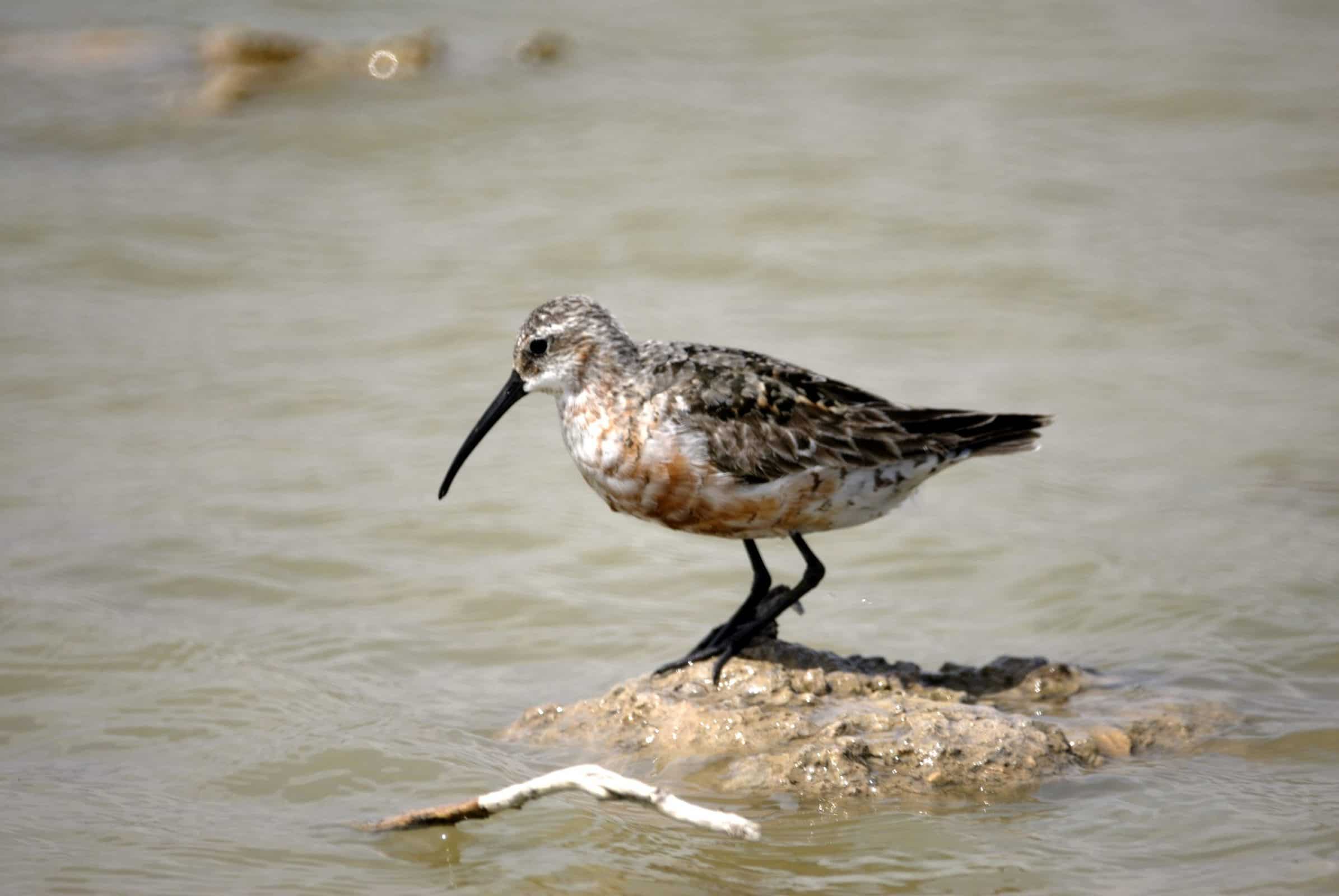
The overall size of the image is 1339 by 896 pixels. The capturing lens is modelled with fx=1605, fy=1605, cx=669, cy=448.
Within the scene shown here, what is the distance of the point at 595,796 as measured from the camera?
569 cm

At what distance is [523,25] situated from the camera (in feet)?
62.1

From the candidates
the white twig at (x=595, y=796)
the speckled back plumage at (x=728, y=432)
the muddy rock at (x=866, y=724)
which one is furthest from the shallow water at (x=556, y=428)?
the speckled back plumage at (x=728, y=432)

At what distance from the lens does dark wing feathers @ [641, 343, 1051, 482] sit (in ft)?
23.0

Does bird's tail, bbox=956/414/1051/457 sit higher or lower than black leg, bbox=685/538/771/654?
higher

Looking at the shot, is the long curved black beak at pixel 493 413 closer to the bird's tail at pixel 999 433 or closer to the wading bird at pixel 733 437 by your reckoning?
the wading bird at pixel 733 437

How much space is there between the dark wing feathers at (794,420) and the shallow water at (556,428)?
4.91ft

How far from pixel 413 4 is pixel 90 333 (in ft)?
26.6

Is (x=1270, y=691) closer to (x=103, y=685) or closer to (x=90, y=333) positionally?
(x=103, y=685)

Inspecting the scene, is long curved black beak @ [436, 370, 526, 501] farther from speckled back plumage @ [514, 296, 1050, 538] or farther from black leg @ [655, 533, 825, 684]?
black leg @ [655, 533, 825, 684]

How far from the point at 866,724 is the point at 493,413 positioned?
8.04ft

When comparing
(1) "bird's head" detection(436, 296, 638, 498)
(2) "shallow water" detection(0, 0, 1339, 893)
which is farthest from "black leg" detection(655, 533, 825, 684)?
(1) "bird's head" detection(436, 296, 638, 498)

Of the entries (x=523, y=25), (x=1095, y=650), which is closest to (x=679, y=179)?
(x=523, y=25)

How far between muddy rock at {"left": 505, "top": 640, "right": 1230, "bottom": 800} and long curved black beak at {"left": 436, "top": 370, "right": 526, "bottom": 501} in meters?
1.47

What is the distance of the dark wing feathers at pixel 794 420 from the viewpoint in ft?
23.0
